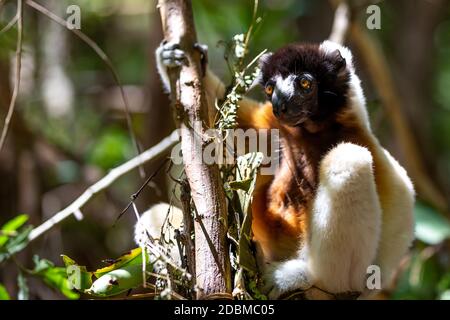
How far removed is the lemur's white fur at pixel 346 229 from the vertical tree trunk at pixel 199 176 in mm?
643

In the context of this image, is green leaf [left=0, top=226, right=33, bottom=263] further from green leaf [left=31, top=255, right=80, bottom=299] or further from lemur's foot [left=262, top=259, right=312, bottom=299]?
lemur's foot [left=262, top=259, right=312, bottom=299]

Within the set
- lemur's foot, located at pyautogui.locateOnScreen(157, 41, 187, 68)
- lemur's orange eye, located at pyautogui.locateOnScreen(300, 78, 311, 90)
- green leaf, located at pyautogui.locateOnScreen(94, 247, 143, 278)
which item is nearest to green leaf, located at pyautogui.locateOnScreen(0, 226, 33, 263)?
green leaf, located at pyautogui.locateOnScreen(94, 247, 143, 278)

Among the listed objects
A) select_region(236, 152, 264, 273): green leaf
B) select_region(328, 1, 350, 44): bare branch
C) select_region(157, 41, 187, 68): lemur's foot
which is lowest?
select_region(236, 152, 264, 273): green leaf

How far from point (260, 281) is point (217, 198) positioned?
1.96 ft

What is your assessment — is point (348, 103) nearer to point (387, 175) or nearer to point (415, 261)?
point (387, 175)

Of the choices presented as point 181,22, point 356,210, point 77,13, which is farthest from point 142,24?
point 356,210

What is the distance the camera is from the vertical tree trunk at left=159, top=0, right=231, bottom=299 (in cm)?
248

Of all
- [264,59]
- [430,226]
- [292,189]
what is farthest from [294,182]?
[430,226]

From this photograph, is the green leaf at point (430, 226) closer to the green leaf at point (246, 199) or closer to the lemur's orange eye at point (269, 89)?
the lemur's orange eye at point (269, 89)

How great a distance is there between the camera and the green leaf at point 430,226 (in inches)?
181

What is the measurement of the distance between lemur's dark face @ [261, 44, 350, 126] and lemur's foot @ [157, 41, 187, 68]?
55cm

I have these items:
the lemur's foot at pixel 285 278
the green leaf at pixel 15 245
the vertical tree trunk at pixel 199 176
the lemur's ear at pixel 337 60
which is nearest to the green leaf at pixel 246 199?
the vertical tree trunk at pixel 199 176

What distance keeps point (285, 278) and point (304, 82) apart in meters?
1.02

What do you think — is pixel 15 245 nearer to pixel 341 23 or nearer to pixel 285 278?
pixel 285 278
